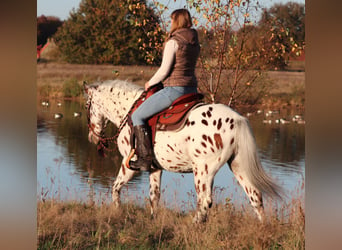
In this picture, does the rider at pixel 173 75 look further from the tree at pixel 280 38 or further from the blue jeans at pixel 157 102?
the tree at pixel 280 38

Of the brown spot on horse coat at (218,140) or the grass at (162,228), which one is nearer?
the grass at (162,228)

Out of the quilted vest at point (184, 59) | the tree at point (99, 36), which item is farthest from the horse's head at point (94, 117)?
the tree at point (99, 36)

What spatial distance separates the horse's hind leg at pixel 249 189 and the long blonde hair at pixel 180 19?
1622 millimetres

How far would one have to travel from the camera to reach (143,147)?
6199 millimetres

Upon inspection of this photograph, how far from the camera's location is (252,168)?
580 centimetres

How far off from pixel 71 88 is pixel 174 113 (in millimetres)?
9398

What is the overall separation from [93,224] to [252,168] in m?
1.96

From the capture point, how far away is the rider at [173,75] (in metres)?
5.79

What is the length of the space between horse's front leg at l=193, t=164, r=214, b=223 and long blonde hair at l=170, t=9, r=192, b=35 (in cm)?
161

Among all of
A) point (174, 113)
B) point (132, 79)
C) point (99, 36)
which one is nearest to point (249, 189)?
point (174, 113)

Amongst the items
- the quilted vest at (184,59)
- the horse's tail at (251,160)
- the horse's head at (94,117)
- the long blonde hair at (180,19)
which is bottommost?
the horse's tail at (251,160)

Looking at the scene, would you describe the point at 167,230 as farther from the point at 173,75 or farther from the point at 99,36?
the point at 99,36
